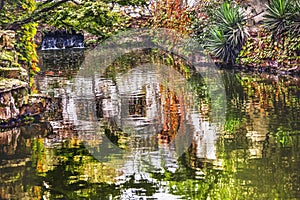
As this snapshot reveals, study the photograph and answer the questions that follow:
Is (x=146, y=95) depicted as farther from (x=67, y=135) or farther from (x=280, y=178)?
(x=280, y=178)

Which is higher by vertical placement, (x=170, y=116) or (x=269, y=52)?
(x=269, y=52)

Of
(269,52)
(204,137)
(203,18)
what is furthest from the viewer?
(203,18)

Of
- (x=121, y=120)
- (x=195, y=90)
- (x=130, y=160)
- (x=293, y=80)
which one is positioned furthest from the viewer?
(x=293, y=80)

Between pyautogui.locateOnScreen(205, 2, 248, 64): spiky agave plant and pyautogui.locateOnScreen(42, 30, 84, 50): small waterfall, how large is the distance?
12.0m

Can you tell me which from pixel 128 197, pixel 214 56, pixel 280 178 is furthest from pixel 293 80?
pixel 128 197

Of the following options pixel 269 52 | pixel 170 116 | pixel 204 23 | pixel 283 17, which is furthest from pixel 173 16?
pixel 170 116

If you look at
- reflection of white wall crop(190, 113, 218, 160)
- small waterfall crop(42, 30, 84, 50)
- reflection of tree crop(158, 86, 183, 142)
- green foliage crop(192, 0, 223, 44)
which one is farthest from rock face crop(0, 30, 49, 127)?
small waterfall crop(42, 30, 84, 50)

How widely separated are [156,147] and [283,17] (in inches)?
439

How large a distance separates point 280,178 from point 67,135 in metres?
3.56

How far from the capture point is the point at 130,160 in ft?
21.0

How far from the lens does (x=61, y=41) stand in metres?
29.3

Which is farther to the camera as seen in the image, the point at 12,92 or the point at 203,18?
the point at 203,18

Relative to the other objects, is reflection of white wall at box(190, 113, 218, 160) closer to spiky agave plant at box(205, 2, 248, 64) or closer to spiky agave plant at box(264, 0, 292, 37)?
spiky agave plant at box(264, 0, 292, 37)

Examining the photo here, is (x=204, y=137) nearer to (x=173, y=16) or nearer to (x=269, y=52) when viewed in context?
(x=269, y=52)
